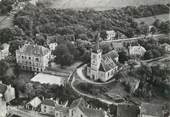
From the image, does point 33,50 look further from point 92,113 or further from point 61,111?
point 92,113

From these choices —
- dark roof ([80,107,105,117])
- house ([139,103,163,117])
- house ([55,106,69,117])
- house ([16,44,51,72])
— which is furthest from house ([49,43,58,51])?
house ([139,103,163,117])

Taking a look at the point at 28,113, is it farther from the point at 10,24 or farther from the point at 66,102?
the point at 10,24

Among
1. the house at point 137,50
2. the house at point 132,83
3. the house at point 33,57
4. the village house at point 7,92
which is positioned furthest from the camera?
the house at point 137,50

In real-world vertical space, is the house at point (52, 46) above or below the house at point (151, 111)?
above

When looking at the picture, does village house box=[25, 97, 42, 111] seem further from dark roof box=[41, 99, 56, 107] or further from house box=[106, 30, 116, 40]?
house box=[106, 30, 116, 40]

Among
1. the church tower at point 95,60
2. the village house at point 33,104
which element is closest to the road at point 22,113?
the village house at point 33,104

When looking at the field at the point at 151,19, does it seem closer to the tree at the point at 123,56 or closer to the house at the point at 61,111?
the tree at the point at 123,56

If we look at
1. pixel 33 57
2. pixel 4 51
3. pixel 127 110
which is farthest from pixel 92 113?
pixel 4 51
